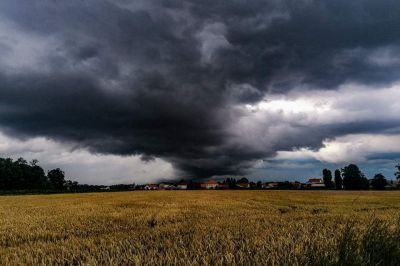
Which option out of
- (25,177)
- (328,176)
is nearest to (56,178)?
(25,177)

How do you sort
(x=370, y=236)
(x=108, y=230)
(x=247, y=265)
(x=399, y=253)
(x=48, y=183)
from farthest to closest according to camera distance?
1. (x=48, y=183)
2. (x=108, y=230)
3. (x=370, y=236)
4. (x=399, y=253)
5. (x=247, y=265)

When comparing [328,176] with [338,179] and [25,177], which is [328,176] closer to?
[338,179]

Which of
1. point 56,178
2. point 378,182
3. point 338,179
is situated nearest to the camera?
point 378,182

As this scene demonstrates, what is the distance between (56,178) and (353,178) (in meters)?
143

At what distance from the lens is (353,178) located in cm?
11956

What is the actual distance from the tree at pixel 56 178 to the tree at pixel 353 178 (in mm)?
136883

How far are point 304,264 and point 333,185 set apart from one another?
5896 inches

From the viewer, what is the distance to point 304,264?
370 centimetres

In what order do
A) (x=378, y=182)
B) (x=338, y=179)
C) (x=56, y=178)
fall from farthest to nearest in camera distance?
(x=56, y=178) < (x=338, y=179) < (x=378, y=182)

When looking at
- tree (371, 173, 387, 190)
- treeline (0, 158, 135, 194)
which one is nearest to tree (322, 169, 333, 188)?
tree (371, 173, 387, 190)

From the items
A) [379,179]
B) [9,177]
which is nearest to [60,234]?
[379,179]

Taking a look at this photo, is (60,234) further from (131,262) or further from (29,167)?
(29,167)

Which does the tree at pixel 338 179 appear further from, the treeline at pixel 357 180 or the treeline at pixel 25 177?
the treeline at pixel 25 177

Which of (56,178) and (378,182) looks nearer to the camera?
(378,182)
